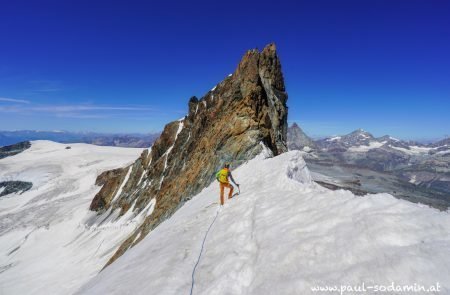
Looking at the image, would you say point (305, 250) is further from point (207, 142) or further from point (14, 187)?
point (14, 187)

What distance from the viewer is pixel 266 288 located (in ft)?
23.4

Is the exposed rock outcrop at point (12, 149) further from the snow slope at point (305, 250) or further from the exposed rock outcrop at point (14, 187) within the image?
the snow slope at point (305, 250)

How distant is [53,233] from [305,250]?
2472 inches

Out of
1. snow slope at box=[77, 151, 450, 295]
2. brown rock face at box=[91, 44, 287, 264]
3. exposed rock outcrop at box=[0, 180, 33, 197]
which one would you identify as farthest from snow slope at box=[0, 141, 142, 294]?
snow slope at box=[77, 151, 450, 295]

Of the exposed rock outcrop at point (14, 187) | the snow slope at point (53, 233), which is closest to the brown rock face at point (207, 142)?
the snow slope at point (53, 233)

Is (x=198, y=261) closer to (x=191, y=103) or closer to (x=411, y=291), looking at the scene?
(x=411, y=291)

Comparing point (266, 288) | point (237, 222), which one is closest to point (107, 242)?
point (237, 222)

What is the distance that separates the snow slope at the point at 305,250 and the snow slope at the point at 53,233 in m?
22.6

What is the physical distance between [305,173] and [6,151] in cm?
20303

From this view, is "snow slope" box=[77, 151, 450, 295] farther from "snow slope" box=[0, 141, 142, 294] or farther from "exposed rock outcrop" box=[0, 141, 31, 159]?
"exposed rock outcrop" box=[0, 141, 31, 159]

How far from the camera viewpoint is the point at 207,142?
1419 inches

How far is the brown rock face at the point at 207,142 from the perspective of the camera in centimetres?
3038

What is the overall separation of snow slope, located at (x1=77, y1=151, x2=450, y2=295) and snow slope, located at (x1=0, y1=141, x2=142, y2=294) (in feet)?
74.1

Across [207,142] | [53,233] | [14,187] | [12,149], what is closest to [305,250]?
[207,142]
